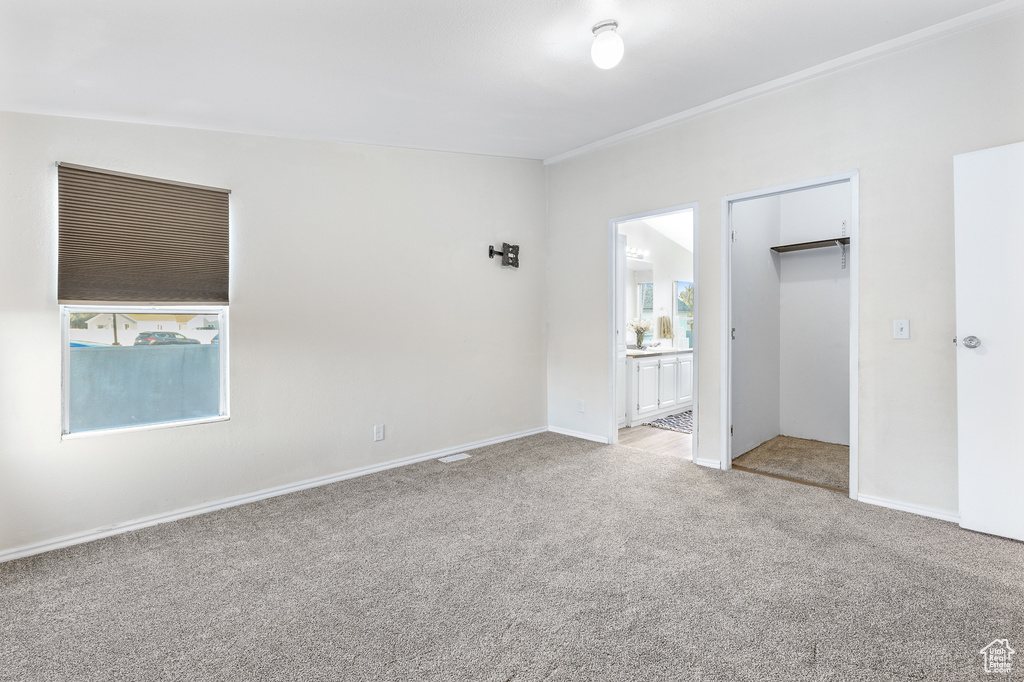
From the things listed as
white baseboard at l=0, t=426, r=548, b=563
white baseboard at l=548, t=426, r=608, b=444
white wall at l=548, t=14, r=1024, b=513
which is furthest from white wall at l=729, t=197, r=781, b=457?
white baseboard at l=0, t=426, r=548, b=563

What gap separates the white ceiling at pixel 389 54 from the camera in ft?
6.88

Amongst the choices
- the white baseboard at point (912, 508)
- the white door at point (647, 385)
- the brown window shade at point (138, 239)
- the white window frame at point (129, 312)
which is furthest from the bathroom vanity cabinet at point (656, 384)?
the brown window shade at point (138, 239)

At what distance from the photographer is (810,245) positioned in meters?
4.50

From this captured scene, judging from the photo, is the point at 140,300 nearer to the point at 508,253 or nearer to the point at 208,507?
the point at 208,507

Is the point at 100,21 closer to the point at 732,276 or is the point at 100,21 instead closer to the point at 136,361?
the point at 136,361

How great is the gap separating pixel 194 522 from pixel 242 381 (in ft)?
2.78

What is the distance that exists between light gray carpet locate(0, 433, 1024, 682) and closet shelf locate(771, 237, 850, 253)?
2.30 meters

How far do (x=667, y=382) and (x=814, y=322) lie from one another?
1668 millimetres

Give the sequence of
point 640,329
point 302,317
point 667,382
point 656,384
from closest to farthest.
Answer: point 302,317 → point 656,384 → point 667,382 → point 640,329

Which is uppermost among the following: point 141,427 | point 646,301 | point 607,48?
point 607,48

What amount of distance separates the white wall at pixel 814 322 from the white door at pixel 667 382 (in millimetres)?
1235

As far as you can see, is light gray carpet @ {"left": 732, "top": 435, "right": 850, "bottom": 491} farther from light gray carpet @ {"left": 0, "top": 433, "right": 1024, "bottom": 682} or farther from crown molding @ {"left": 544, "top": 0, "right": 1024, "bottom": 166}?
crown molding @ {"left": 544, "top": 0, "right": 1024, "bottom": 166}

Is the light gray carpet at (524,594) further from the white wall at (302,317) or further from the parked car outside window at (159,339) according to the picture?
the parked car outside window at (159,339)

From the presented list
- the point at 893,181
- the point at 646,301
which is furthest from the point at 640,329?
the point at 893,181
